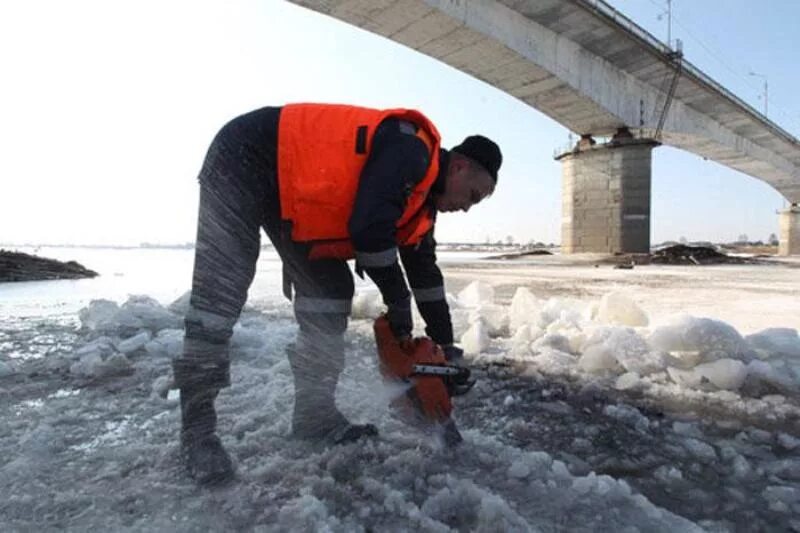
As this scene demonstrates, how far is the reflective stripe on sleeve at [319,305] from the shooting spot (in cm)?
191

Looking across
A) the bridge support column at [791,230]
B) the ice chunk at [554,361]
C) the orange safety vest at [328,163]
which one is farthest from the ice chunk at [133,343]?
the bridge support column at [791,230]

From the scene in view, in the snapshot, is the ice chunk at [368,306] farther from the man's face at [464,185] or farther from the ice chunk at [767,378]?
the ice chunk at [767,378]

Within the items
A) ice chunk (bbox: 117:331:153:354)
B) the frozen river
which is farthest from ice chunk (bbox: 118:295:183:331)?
ice chunk (bbox: 117:331:153:354)

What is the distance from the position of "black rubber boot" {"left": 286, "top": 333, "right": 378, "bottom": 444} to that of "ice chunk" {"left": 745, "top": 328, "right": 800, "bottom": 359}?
79.7 inches

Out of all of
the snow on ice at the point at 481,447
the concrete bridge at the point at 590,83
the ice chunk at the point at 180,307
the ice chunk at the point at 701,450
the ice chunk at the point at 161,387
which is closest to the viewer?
the snow on ice at the point at 481,447

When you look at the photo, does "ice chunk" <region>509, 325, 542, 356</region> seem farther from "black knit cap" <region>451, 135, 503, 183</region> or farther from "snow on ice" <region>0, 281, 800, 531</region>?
"black knit cap" <region>451, 135, 503, 183</region>

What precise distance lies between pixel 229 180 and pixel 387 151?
58 centimetres

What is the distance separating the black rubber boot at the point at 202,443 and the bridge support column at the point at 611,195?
17.8 m

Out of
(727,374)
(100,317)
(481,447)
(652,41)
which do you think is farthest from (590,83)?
(481,447)

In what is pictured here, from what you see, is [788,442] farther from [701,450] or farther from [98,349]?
[98,349]

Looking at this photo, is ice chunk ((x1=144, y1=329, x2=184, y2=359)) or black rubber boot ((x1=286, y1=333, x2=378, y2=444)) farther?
ice chunk ((x1=144, y1=329, x2=184, y2=359))

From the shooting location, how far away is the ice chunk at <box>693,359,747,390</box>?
2.29 metres

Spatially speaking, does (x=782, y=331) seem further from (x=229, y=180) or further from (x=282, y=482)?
(x=229, y=180)

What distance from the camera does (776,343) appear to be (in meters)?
2.47
